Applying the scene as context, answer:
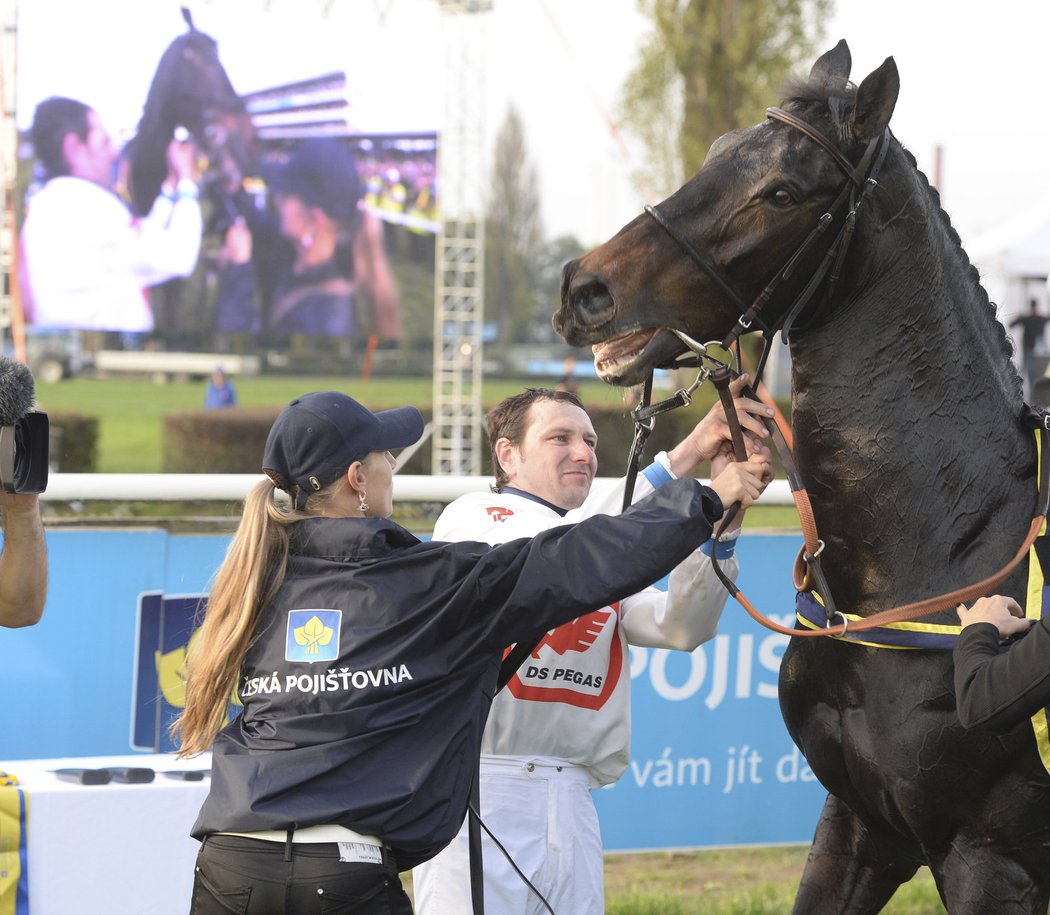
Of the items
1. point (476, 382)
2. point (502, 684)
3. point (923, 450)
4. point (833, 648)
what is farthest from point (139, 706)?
point (476, 382)

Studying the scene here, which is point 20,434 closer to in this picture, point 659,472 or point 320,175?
point 659,472

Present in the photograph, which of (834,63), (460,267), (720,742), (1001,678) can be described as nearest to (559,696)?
(1001,678)

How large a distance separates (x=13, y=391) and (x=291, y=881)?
113 centimetres

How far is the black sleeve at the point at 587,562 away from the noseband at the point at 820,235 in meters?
0.37

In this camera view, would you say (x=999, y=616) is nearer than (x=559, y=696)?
Yes

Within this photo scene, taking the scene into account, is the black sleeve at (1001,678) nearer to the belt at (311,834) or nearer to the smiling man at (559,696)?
the smiling man at (559,696)

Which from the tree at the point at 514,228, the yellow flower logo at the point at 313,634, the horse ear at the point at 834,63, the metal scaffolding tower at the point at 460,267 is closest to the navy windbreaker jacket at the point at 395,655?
the yellow flower logo at the point at 313,634

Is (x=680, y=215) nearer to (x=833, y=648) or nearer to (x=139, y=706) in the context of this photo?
(x=833, y=648)

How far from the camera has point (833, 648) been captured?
241 cm

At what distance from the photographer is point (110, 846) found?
340 centimetres

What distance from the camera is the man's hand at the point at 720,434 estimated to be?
239 cm

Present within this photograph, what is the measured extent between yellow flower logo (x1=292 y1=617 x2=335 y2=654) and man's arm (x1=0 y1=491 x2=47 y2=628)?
0.79m

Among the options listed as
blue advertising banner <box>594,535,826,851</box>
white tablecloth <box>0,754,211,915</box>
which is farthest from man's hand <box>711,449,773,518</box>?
blue advertising banner <box>594,535,826,851</box>

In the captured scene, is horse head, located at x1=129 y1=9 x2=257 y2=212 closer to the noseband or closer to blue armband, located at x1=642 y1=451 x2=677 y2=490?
blue armband, located at x1=642 y1=451 x2=677 y2=490
